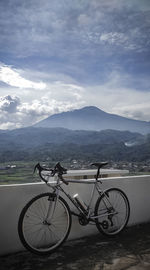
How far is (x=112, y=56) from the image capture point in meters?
8.36

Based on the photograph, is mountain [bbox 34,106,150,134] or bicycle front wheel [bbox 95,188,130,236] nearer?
bicycle front wheel [bbox 95,188,130,236]

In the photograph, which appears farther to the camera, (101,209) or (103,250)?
(101,209)

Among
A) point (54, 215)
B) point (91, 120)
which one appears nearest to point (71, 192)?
point (54, 215)

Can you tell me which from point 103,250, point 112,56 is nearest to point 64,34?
point 112,56

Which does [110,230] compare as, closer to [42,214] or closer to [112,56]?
[42,214]

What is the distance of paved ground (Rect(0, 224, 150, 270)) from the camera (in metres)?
2.42

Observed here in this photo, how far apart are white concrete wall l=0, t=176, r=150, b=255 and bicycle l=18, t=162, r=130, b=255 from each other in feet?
0.38

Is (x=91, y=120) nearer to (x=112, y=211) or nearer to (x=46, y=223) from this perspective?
(x=112, y=211)

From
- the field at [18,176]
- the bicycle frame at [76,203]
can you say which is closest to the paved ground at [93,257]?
the bicycle frame at [76,203]

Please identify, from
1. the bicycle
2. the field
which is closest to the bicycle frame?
the bicycle

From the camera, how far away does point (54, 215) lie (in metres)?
2.94

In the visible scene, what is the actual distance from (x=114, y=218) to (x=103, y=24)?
490 centimetres

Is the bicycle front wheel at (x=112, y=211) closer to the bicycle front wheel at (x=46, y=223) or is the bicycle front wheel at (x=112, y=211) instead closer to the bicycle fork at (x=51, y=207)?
the bicycle front wheel at (x=46, y=223)

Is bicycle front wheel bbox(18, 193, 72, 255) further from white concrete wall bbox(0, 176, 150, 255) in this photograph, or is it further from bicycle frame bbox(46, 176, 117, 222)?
white concrete wall bbox(0, 176, 150, 255)
